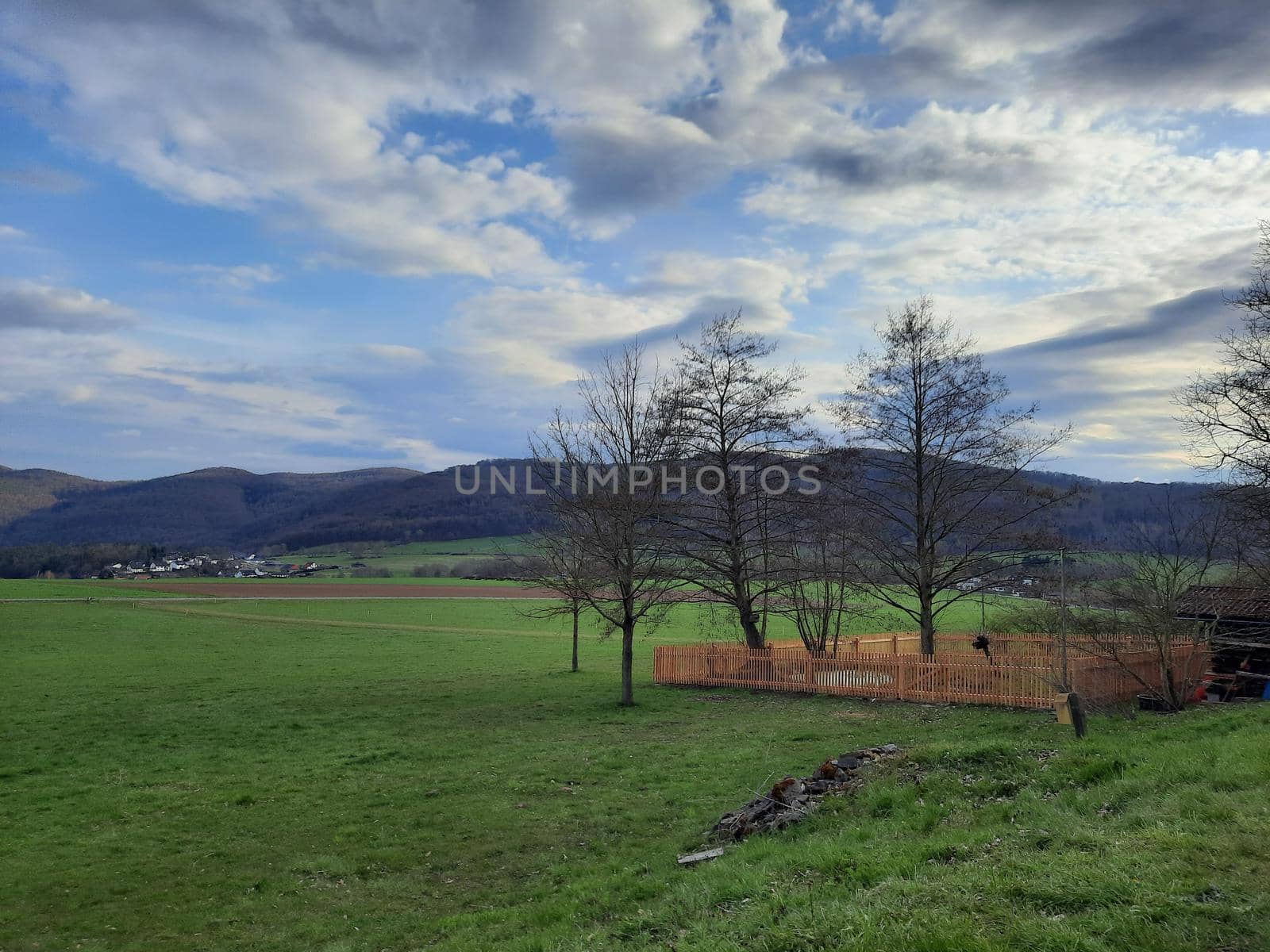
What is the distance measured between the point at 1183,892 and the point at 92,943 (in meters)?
9.58

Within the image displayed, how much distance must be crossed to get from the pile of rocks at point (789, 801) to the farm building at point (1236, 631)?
49.3 ft

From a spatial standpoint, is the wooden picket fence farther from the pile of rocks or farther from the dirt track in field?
the dirt track in field

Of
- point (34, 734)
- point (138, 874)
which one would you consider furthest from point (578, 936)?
point (34, 734)

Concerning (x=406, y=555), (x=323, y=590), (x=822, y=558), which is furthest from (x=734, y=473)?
(x=406, y=555)

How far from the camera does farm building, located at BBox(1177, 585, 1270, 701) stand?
2198cm

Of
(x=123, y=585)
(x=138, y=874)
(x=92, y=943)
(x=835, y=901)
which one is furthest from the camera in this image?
(x=123, y=585)

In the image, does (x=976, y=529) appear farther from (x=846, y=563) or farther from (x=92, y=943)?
(x=92, y=943)

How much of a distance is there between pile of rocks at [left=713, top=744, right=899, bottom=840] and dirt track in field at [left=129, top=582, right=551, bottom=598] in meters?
62.2

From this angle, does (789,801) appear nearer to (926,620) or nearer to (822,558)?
(926,620)

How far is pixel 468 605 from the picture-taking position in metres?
72.0

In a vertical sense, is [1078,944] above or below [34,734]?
above

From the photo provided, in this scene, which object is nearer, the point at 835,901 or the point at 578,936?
the point at 835,901

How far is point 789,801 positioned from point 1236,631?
17.9 meters

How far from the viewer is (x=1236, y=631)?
848 inches
